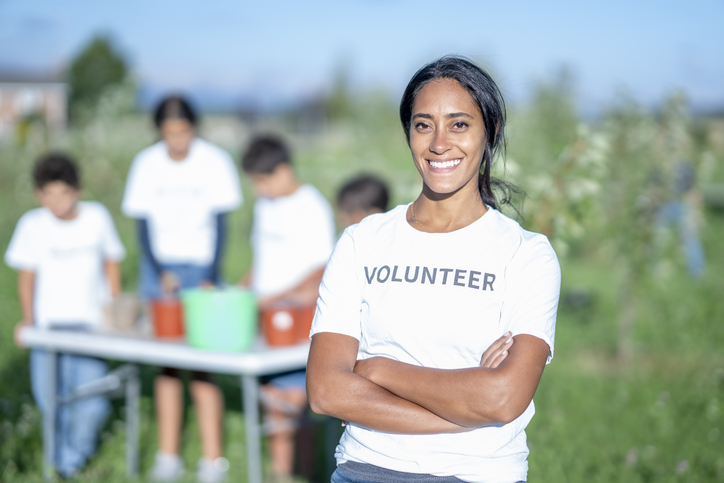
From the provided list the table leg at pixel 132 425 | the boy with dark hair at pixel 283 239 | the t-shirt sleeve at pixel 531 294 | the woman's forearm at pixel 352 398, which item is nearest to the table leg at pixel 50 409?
the table leg at pixel 132 425

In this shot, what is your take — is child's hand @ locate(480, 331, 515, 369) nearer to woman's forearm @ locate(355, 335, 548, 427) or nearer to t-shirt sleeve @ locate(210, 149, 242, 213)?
woman's forearm @ locate(355, 335, 548, 427)

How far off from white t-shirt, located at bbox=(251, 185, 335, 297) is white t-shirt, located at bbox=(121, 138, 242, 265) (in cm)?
40

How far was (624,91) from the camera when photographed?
18.8 ft

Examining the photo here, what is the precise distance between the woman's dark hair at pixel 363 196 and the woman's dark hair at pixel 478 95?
1531mm

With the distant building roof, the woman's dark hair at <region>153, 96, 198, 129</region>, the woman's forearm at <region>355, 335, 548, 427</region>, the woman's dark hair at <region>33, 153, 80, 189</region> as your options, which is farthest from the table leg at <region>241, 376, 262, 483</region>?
the distant building roof

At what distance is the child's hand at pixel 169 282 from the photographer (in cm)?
408

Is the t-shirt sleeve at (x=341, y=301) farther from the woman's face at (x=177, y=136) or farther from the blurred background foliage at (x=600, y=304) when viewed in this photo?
the woman's face at (x=177, y=136)

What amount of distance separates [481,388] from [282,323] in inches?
68.3

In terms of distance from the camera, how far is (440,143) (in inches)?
68.9

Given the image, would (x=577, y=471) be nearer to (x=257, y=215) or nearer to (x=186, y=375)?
(x=257, y=215)

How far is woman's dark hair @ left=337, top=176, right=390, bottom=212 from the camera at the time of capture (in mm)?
3473

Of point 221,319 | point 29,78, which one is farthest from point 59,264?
point 29,78

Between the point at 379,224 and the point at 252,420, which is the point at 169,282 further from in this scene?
the point at 379,224

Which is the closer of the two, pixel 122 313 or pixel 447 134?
pixel 447 134
